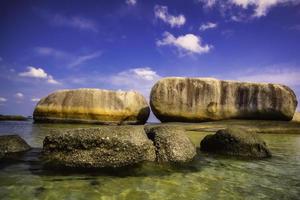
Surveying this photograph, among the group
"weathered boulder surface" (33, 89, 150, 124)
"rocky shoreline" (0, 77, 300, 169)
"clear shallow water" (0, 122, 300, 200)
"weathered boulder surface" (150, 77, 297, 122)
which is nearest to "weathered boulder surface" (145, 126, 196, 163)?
"clear shallow water" (0, 122, 300, 200)

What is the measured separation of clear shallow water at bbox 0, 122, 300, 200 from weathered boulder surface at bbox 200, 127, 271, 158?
1.52 meters

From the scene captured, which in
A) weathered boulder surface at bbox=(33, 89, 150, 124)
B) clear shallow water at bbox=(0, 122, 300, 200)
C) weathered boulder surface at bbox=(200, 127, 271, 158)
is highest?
weathered boulder surface at bbox=(33, 89, 150, 124)

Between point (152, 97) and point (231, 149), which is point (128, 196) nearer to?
point (231, 149)

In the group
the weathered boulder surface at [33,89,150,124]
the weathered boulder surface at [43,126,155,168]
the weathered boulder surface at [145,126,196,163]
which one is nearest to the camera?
the weathered boulder surface at [43,126,155,168]

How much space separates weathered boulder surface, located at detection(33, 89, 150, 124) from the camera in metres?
22.1

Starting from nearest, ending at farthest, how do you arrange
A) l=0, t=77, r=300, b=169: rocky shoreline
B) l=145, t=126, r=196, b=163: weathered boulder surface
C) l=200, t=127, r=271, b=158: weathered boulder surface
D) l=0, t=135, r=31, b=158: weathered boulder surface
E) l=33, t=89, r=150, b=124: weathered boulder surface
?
l=145, t=126, r=196, b=163: weathered boulder surface
l=0, t=135, r=31, b=158: weathered boulder surface
l=200, t=127, r=271, b=158: weathered boulder surface
l=0, t=77, r=300, b=169: rocky shoreline
l=33, t=89, r=150, b=124: weathered boulder surface

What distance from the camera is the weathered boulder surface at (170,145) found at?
6.58 m

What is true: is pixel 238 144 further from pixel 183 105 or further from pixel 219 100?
pixel 219 100

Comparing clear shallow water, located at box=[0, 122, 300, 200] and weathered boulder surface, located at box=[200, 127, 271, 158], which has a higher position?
weathered boulder surface, located at box=[200, 127, 271, 158]

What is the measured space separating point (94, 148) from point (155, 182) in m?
1.64

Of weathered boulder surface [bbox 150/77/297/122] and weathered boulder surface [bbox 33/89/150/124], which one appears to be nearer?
weathered boulder surface [bbox 150/77/297/122]

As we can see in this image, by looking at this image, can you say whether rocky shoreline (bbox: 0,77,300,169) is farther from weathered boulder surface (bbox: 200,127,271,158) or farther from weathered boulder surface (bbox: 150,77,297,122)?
weathered boulder surface (bbox: 200,127,271,158)

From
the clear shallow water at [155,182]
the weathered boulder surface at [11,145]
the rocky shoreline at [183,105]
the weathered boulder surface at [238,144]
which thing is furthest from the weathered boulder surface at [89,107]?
the clear shallow water at [155,182]

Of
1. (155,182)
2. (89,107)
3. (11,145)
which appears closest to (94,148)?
(155,182)
